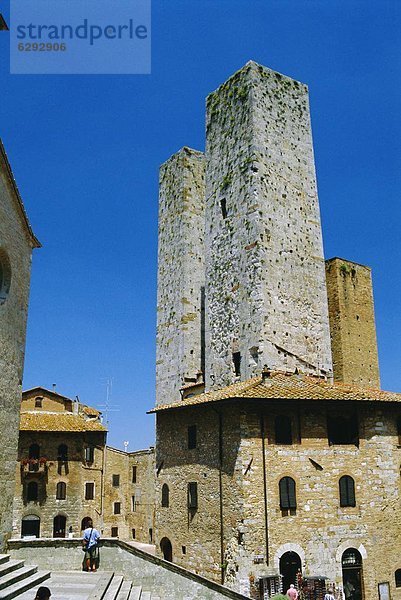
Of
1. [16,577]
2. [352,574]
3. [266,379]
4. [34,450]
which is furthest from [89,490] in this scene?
[16,577]

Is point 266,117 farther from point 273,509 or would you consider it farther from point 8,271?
point 273,509

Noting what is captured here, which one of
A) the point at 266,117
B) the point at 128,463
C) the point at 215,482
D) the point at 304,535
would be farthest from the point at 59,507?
the point at 266,117

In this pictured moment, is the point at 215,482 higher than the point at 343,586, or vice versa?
the point at 215,482

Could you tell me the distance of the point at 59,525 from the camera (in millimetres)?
36219

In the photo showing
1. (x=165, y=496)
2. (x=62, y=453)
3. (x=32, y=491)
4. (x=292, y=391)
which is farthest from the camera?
(x=62, y=453)

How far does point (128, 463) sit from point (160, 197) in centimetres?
1982

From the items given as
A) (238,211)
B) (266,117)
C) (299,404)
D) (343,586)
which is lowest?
(343,586)

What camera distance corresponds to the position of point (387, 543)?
2011 cm

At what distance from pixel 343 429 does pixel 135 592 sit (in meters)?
9.90

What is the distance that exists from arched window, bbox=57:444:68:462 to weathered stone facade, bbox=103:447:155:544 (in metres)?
3.42

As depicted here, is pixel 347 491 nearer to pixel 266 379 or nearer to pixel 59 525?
pixel 266 379

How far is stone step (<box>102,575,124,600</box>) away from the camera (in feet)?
41.9

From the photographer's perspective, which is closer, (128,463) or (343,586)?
(343,586)

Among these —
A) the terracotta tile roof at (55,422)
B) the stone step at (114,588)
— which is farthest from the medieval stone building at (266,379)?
the terracotta tile roof at (55,422)
